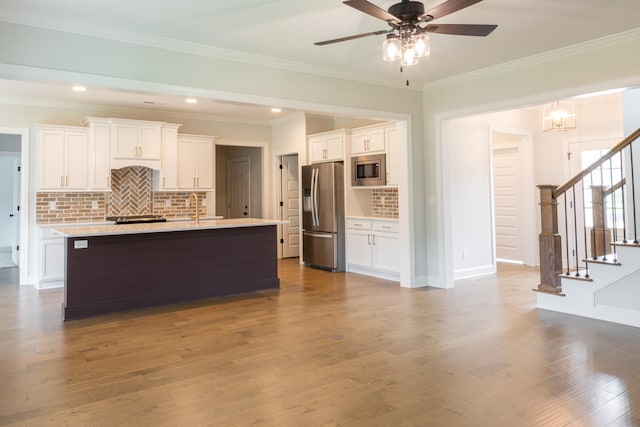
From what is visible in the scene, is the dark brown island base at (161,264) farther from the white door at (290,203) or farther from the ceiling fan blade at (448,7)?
the ceiling fan blade at (448,7)

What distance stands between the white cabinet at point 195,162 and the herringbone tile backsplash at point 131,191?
0.54 m

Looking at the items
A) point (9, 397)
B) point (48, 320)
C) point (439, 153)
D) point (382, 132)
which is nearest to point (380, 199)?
point (382, 132)

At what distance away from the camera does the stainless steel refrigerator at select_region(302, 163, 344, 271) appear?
6984mm

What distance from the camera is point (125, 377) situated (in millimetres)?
2955

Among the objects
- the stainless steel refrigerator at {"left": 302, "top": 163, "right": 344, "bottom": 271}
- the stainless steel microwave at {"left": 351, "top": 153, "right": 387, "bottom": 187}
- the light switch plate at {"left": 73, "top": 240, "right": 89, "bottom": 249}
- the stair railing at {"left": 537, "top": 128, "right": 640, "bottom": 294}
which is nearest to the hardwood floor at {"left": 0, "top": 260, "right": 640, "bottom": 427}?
the stair railing at {"left": 537, "top": 128, "right": 640, "bottom": 294}

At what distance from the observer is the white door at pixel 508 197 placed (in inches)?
297

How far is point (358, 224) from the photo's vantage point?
267 inches

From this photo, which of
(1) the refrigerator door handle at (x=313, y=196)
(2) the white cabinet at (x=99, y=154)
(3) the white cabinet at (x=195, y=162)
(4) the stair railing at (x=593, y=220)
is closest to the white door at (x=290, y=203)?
(1) the refrigerator door handle at (x=313, y=196)

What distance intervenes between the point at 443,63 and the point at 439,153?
1.23 meters

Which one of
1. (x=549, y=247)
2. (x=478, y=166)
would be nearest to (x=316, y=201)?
(x=478, y=166)

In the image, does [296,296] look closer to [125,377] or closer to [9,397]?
[125,377]

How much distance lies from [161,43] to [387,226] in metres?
3.73

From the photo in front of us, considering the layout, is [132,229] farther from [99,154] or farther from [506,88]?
[506,88]

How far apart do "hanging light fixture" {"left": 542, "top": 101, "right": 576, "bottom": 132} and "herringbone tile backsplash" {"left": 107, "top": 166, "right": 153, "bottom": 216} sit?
6127mm
